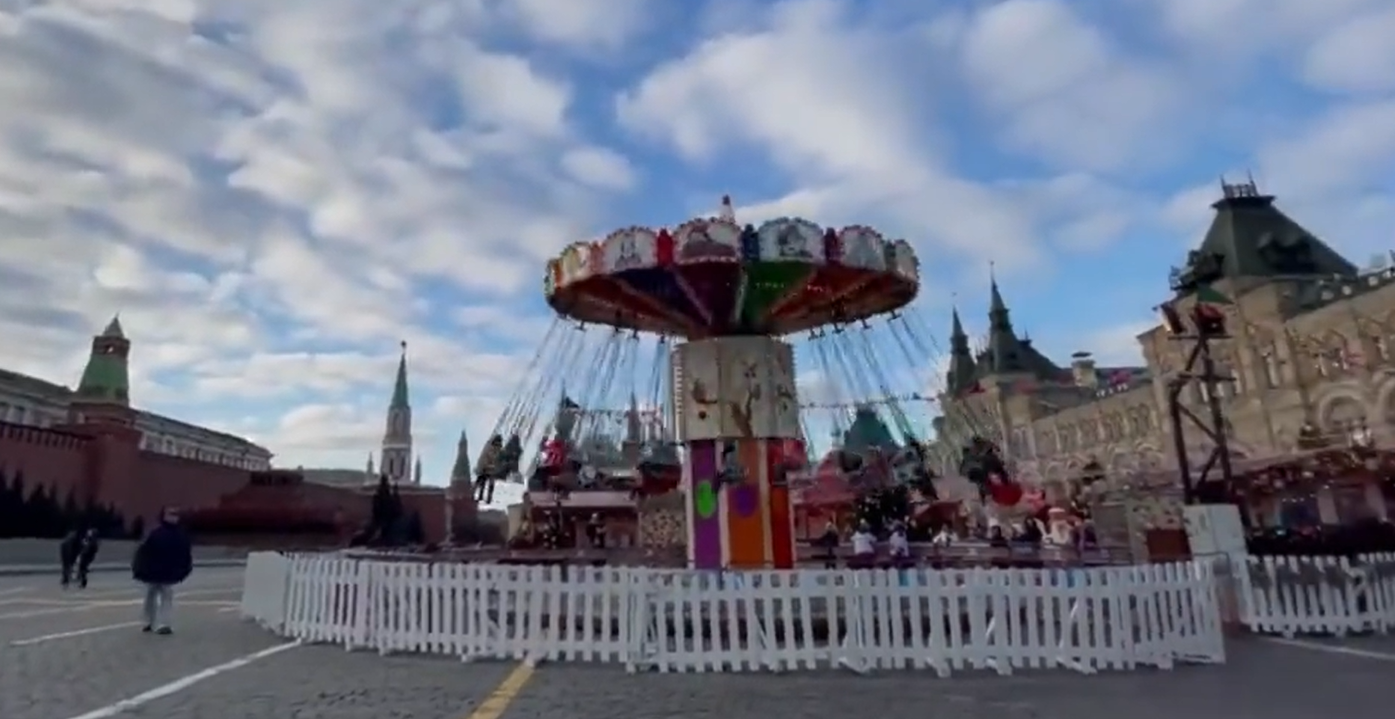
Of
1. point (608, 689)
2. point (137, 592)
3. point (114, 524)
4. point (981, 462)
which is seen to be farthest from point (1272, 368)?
point (114, 524)

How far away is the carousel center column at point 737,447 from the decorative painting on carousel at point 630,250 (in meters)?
2.61

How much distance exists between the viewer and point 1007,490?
1775 cm

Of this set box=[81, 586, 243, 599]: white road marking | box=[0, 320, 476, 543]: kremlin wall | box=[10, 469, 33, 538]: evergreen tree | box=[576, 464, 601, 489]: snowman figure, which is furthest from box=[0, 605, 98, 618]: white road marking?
box=[0, 320, 476, 543]: kremlin wall

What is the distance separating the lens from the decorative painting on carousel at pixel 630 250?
522 inches

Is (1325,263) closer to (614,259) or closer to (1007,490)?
(1007,490)

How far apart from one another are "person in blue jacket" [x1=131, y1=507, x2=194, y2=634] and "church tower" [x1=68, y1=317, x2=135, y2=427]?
3483cm

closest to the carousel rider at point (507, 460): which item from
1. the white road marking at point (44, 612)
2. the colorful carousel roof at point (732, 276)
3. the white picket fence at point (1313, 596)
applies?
the colorful carousel roof at point (732, 276)

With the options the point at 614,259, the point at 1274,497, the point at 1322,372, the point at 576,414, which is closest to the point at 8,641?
the point at 614,259

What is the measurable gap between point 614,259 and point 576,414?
6.72 meters

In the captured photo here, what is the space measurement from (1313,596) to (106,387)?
50043 mm

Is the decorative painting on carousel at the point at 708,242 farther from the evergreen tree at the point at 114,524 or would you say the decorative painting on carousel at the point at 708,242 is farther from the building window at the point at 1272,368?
the evergreen tree at the point at 114,524

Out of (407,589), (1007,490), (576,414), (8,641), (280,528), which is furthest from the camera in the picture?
(280,528)

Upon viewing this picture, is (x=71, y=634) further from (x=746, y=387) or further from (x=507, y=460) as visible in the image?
(x=746, y=387)

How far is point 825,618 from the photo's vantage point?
8.98 meters
